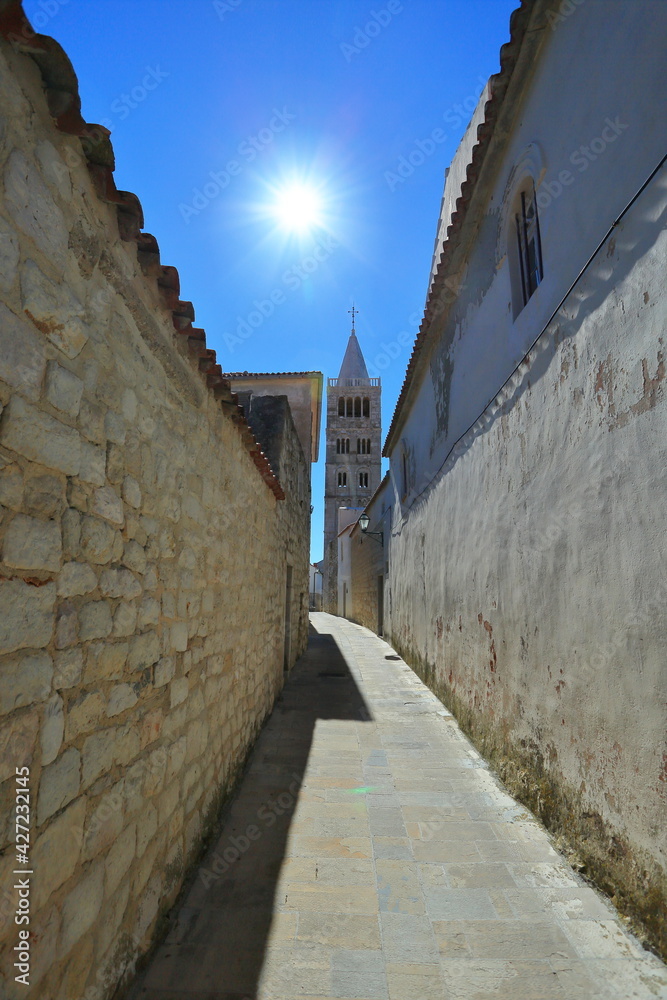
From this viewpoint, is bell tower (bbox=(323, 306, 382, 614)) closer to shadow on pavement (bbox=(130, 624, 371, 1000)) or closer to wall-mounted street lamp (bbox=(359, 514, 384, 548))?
wall-mounted street lamp (bbox=(359, 514, 384, 548))

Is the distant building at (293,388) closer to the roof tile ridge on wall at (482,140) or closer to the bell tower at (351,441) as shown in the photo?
the roof tile ridge on wall at (482,140)

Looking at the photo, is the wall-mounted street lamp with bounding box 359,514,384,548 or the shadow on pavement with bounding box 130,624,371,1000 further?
the wall-mounted street lamp with bounding box 359,514,384,548

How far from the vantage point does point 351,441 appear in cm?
3969

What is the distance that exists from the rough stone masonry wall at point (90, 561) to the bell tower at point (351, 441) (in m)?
32.8

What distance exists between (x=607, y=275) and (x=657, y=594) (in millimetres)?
1767

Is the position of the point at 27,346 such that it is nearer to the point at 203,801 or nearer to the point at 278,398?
the point at 203,801

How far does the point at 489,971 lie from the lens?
215 cm

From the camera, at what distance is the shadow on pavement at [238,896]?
2045 mm

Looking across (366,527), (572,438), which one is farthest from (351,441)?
(572,438)

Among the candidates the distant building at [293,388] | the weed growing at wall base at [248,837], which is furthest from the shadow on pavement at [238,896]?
the distant building at [293,388]

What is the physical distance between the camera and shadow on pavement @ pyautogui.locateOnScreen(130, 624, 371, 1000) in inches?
80.5

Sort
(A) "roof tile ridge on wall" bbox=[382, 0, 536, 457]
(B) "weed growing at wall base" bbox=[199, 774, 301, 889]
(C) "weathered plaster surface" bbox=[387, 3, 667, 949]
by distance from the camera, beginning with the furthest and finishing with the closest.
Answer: (A) "roof tile ridge on wall" bbox=[382, 0, 536, 457] → (B) "weed growing at wall base" bbox=[199, 774, 301, 889] → (C) "weathered plaster surface" bbox=[387, 3, 667, 949]

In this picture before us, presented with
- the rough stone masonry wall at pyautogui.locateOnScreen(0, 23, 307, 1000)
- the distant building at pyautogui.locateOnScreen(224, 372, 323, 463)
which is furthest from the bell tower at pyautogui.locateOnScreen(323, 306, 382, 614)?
the rough stone masonry wall at pyautogui.locateOnScreen(0, 23, 307, 1000)

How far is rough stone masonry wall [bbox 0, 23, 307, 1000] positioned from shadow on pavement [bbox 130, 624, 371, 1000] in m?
0.15
